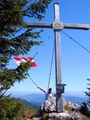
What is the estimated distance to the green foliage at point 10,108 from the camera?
24.7ft

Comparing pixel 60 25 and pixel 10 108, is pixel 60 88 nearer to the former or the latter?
pixel 60 25

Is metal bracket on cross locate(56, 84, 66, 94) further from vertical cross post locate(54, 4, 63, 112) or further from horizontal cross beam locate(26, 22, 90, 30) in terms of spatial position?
horizontal cross beam locate(26, 22, 90, 30)

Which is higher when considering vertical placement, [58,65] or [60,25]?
[60,25]

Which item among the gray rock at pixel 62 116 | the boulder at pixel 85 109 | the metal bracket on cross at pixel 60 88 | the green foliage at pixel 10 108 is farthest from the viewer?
the boulder at pixel 85 109

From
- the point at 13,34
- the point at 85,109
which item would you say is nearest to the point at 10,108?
the point at 13,34

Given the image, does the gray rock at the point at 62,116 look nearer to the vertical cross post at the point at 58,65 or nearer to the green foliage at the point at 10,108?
the vertical cross post at the point at 58,65

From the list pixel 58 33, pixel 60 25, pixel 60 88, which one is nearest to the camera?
pixel 60 88

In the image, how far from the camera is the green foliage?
7538 millimetres

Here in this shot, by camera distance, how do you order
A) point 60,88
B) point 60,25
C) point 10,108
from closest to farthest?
1. point 10,108
2. point 60,88
3. point 60,25

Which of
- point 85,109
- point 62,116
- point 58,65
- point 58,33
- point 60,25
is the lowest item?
point 62,116

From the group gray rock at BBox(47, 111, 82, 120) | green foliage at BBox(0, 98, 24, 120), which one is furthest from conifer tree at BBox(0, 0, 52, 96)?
gray rock at BBox(47, 111, 82, 120)

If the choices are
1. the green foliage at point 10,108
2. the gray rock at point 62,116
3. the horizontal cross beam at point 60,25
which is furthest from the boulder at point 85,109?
the green foliage at point 10,108

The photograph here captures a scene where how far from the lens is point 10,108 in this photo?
7770 millimetres

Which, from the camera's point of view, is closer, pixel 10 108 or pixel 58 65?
pixel 10 108
